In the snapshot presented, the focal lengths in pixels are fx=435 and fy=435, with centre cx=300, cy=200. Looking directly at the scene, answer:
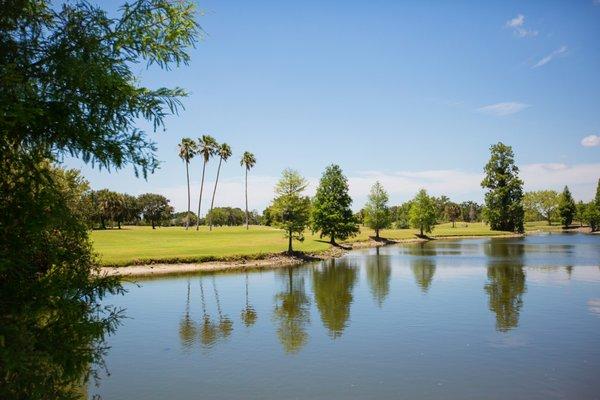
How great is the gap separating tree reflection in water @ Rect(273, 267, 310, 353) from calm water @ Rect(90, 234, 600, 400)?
3.3 inches

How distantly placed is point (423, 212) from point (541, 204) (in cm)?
10252

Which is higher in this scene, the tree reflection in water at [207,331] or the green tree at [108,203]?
the green tree at [108,203]

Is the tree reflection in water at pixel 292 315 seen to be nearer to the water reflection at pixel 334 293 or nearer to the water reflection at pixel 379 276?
the water reflection at pixel 334 293

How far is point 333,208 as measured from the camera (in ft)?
269

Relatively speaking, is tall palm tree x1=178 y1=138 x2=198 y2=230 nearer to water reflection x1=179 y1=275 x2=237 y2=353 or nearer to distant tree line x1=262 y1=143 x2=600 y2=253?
distant tree line x1=262 y1=143 x2=600 y2=253

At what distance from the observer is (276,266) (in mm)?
55906

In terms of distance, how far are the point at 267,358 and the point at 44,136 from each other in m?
14.2

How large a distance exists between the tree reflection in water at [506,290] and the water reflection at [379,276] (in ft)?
26.2

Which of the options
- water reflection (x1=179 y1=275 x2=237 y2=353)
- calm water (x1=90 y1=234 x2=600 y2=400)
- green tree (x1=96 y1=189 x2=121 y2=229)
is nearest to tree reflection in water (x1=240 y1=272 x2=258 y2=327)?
calm water (x1=90 y1=234 x2=600 y2=400)

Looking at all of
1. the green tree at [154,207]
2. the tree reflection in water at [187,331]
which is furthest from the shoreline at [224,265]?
the green tree at [154,207]

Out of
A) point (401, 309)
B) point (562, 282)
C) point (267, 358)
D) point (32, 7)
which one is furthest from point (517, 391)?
point (562, 282)

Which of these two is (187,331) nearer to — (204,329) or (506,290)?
(204,329)

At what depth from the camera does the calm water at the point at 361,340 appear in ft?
54.6

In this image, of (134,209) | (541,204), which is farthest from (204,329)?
(541,204)
